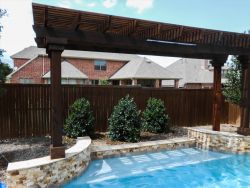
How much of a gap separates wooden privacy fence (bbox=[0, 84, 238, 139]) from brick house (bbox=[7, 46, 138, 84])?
14429mm

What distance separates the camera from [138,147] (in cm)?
732

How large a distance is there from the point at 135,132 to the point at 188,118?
436 centimetres

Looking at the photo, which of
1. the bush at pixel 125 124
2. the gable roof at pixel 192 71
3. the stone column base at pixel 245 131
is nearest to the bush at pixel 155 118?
the bush at pixel 125 124

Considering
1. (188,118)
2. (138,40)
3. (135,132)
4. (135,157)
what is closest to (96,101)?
(135,132)

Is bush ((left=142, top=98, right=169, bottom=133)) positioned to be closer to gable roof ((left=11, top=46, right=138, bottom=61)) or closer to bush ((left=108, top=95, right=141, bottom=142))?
bush ((left=108, top=95, right=141, bottom=142))

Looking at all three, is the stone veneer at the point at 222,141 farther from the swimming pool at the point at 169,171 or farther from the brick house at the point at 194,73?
the brick house at the point at 194,73

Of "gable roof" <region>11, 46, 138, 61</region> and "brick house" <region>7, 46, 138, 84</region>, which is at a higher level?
"gable roof" <region>11, 46, 138, 61</region>

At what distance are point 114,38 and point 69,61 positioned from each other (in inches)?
860

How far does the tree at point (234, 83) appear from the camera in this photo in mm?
9953

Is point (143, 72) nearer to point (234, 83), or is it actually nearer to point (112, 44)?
point (234, 83)

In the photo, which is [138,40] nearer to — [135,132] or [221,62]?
[135,132]

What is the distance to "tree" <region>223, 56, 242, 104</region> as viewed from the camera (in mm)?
9953

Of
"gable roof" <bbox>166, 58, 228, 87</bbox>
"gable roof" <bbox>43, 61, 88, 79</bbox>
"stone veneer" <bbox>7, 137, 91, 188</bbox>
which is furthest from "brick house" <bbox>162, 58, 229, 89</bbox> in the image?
"stone veneer" <bbox>7, 137, 91, 188</bbox>

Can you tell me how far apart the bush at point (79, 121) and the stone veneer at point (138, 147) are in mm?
1106
